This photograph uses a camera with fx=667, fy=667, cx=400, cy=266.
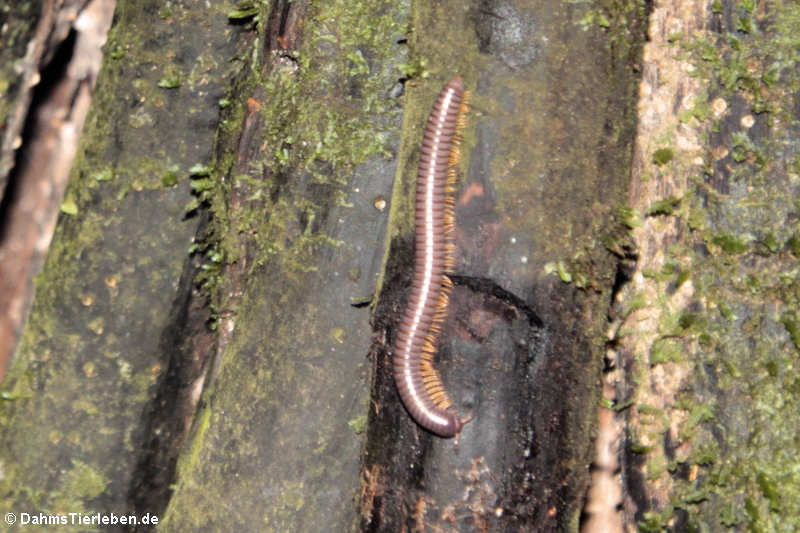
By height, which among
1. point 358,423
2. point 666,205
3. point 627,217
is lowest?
point 358,423

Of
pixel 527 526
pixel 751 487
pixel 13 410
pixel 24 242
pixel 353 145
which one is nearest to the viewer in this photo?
pixel 527 526

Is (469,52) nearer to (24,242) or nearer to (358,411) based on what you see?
(358,411)

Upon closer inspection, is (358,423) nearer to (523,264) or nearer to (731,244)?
(523,264)

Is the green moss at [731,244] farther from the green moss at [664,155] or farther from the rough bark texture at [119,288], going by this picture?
the rough bark texture at [119,288]

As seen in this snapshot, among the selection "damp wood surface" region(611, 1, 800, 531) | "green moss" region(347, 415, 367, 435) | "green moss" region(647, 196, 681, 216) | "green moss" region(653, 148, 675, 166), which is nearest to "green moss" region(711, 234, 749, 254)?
"damp wood surface" region(611, 1, 800, 531)

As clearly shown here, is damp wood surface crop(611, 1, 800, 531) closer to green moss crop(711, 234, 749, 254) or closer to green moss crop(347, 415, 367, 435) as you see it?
green moss crop(711, 234, 749, 254)

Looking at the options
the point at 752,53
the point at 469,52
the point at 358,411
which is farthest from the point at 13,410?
the point at 752,53

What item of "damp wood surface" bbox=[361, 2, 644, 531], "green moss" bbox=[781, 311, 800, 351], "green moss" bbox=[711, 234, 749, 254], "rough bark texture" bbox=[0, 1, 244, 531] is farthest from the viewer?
"rough bark texture" bbox=[0, 1, 244, 531]

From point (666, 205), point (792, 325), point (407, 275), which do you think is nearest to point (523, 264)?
point (407, 275)
